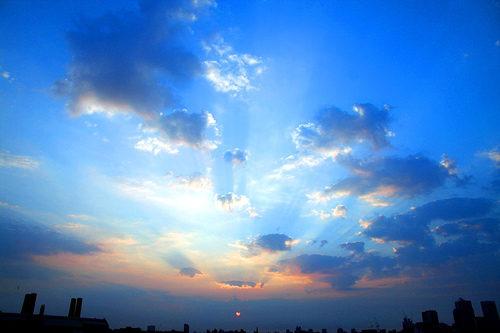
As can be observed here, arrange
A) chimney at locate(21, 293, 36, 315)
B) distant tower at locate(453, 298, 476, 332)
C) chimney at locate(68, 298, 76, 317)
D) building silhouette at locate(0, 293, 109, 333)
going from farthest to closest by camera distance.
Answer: distant tower at locate(453, 298, 476, 332) → chimney at locate(68, 298, 76, 317) → chimney at locate(21, 293, 36, 315) → building silhouette at locate(0, 293, 109, 333)

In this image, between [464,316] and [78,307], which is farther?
[464,316]

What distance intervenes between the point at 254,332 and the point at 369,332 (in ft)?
163

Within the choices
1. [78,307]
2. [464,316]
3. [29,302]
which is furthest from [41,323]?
[464,316]

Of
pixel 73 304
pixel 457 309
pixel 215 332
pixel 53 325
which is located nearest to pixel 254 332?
pixel 215 332

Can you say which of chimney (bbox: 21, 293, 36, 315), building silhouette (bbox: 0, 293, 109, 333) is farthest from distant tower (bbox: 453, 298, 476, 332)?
chimney (bbox: 21, 293, 36, 315)

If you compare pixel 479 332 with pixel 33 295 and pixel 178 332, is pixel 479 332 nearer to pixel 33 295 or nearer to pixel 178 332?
pixel 178 332

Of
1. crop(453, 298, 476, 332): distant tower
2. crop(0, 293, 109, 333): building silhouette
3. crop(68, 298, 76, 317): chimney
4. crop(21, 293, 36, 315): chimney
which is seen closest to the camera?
crop(0, 293, 109, 333): building silhouette

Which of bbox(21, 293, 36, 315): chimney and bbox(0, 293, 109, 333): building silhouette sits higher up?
bbox(21, 293, 36, 315): chimney

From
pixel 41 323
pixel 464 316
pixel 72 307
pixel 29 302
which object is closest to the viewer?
pixel 41 323

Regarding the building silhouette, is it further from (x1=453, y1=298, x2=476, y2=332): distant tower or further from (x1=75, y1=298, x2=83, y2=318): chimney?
(x1=453, y1=298, x2=476, y2=332): distant tower

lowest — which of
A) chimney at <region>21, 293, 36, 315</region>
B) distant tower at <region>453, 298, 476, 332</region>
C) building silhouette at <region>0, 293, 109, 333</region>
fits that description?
distant tower at <region>453, 298, 476, 332</region>

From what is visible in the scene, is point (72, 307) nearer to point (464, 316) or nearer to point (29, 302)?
point (29, 302)

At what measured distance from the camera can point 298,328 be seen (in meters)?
149

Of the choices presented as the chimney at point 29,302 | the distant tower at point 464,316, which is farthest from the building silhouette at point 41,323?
the distant tower at point 464,316
